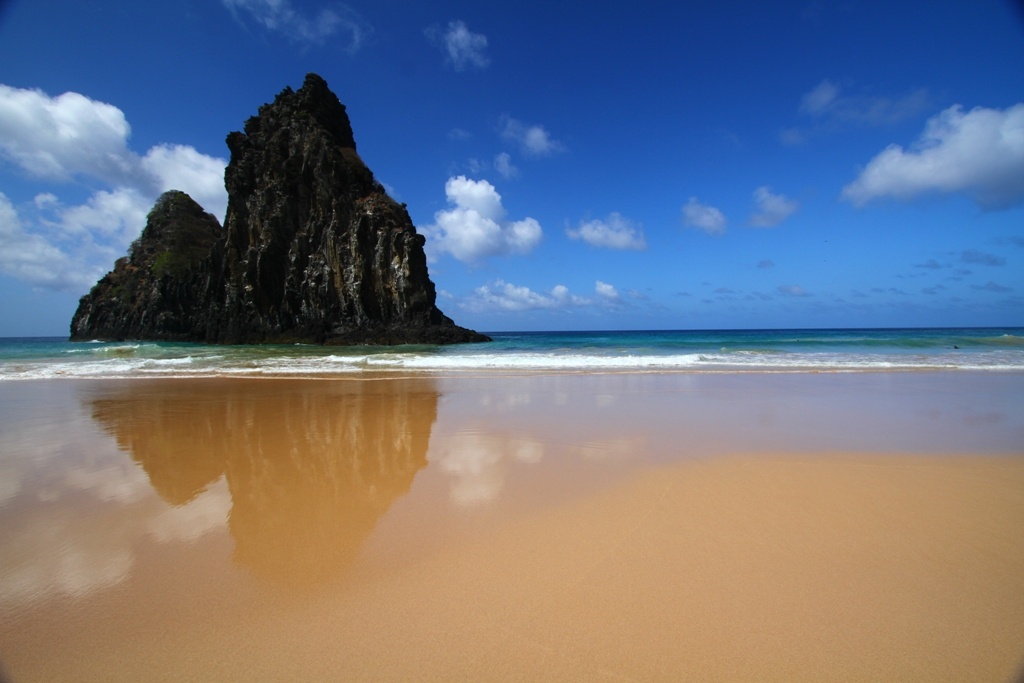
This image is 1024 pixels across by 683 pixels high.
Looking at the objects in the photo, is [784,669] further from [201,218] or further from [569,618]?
[201,218]

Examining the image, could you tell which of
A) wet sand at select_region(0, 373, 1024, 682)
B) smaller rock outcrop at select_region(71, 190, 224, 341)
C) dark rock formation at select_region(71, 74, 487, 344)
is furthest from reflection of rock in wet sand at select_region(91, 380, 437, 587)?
smaller rock outcrop at select_region(71, 190, 224, 341)

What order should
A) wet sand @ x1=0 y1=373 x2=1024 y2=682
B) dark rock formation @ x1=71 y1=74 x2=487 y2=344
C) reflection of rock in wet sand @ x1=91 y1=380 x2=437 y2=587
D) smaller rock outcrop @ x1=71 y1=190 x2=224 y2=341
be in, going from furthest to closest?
smaller rock outcrop @ x1=71 y1=190 x2=224 y2=341 → dark rock formation @ x1=71 y1=74 x2=487 y2=344 → reflection of rock in wet sand @ x1=91 y1=380 x2=437 y2=587 → wet sand @ x1=0 y1=373 x2=1024 y2=682

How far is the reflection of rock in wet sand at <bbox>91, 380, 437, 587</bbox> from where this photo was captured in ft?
10.3

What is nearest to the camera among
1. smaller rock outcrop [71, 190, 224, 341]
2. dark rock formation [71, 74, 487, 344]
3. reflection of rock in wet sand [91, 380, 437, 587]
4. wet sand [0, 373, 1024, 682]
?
wet sand [0, 373, 1024, 682]

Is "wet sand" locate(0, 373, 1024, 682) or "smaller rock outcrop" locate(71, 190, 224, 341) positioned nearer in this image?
"wet sand" locate(0, 373, 1024, 682)

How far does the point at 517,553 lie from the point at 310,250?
155 ft

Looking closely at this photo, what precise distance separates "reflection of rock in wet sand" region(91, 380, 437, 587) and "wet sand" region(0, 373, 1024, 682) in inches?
1.6

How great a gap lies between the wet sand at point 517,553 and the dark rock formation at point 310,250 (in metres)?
36.1

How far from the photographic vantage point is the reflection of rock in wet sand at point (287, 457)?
3152 millimetres

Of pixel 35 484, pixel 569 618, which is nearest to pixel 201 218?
pixel 35 484

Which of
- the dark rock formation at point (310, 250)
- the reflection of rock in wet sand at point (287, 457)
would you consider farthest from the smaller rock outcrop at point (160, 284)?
the reflection of rock in wet sand at point (287, 457)

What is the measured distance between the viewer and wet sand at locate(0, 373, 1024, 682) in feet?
6.76

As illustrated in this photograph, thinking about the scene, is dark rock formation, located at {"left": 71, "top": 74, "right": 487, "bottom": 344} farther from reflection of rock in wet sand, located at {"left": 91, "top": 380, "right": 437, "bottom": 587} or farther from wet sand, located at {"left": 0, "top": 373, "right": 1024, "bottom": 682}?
→ wet sand, located at {"left": 0, "top": 373, "right": 1024, "bottom": 682}

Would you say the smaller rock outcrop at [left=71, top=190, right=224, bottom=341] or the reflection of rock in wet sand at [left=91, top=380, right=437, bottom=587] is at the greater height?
the smaller rock outcrop at [left=71, top=190, right=224, bottom=341]
